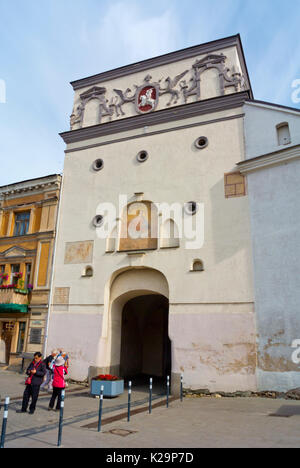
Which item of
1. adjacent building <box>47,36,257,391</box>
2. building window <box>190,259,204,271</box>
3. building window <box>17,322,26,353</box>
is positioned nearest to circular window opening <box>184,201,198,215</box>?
adjacent building <box>47,36,257,391</box>

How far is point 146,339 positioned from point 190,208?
10.2m

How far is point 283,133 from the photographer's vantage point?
1535cm

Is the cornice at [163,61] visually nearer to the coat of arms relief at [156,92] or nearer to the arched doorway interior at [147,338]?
the coat of arms relief at [156,92]

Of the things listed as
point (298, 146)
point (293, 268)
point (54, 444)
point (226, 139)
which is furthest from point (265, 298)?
point (54, 444)

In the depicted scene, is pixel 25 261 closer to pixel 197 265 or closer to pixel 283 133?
pixel 197 265

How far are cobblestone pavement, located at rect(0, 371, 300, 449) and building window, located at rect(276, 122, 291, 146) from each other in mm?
10178

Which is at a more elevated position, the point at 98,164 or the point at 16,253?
the point at 98,164

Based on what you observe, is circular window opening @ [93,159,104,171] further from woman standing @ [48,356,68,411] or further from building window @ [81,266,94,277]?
woman standing @ [48,356,68,411]

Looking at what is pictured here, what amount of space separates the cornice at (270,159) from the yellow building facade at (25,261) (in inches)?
407

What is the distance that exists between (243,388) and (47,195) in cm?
1414

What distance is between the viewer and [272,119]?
50.8 ft

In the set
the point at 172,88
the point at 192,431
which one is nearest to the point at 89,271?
the point at 172,88

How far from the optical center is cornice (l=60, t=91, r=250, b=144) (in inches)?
652

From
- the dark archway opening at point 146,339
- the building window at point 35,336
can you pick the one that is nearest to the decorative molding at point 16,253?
the building window at point 35,336
